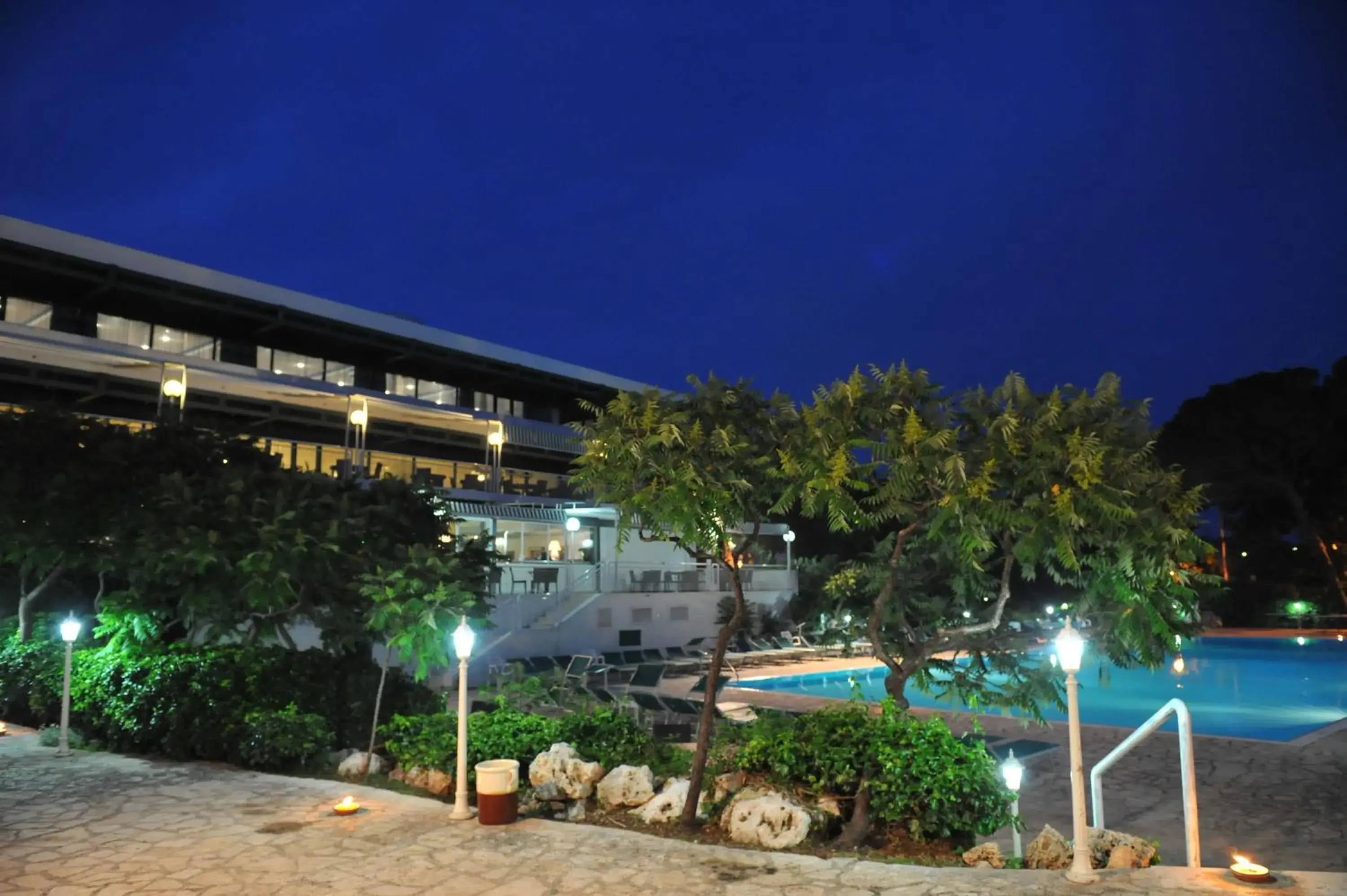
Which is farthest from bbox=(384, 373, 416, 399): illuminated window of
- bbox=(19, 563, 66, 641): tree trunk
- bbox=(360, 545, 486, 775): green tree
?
bbox=(360, 545, 486, 775): green tree

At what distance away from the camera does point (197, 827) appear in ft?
26.1

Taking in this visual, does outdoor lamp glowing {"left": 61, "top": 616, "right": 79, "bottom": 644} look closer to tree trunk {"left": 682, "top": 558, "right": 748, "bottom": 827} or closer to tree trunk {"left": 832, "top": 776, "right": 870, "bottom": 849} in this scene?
→ tree trunk {"left": 682, "top": 558, "right": 748, "bottom": 827}

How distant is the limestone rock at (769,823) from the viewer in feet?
24.2

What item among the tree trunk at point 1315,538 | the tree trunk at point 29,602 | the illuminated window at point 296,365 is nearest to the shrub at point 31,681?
the tree trunk at point 29,602

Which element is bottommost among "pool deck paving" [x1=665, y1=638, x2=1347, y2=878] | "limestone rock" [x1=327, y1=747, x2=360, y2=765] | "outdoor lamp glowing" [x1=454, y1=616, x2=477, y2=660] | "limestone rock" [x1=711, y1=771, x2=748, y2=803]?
"pool deck paving" [x1=665, y1=638, x2=1347, y2=878]

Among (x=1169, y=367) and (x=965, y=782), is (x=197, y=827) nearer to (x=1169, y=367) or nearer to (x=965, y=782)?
(x=965, y=782)

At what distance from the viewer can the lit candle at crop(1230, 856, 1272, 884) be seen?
19.5 feet

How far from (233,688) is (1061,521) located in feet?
29.6

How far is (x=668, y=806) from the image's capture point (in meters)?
8.41

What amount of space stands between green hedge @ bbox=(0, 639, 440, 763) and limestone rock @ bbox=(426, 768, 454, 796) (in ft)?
6.17

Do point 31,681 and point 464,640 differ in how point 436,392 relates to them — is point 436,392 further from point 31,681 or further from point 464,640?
point 464,640

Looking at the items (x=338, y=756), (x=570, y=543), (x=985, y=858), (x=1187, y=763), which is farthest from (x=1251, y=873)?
(x=570, y=543)

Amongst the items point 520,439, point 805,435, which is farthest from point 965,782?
point 520,439

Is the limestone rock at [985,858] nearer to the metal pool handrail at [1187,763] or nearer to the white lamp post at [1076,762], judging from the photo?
the white lamp post at [1076,762]
